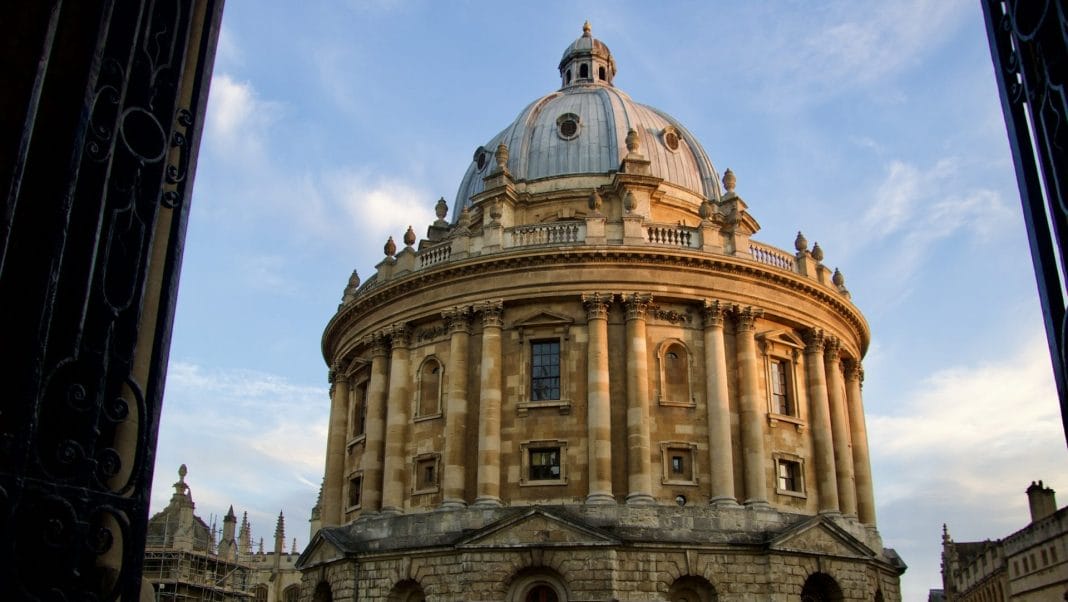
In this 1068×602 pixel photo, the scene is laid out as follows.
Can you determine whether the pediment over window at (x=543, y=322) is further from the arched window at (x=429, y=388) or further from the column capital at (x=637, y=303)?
the arched window at (x=429, y=388)

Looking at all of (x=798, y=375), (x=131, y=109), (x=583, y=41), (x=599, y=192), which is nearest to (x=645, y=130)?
(x=599, y=192)

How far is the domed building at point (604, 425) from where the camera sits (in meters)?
30.4

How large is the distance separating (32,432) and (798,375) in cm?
3336

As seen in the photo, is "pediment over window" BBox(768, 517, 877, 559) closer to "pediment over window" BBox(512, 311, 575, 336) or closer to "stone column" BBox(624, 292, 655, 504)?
"stone column" BBox(624, 292, 655, 504)

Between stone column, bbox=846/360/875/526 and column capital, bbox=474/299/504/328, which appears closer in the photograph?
column capital, bbox=474/299/504/328

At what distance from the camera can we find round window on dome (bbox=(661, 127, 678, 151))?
44.1 meters

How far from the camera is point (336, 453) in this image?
130ft

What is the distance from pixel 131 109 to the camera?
597 centimetres

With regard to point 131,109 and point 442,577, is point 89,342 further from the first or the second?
point 442,577

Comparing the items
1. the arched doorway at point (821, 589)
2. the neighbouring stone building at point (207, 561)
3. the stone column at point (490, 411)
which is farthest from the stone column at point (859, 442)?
the neighbouring stone building at point (207, 561)

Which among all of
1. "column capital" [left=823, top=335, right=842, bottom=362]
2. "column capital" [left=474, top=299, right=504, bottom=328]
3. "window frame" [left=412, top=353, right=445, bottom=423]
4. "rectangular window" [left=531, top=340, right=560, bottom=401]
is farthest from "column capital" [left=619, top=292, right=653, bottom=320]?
"column capital" [left=823, top=335, right=842, bottom=362]

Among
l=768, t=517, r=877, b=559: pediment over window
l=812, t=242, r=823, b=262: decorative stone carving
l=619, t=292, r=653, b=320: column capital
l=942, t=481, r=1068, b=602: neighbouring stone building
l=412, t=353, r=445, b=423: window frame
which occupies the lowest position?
l=768, t=517, r=877, b=559: pediment over window

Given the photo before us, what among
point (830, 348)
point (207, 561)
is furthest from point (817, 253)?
point (207, 561)

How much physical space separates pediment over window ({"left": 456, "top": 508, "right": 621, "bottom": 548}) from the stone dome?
53.9ft
